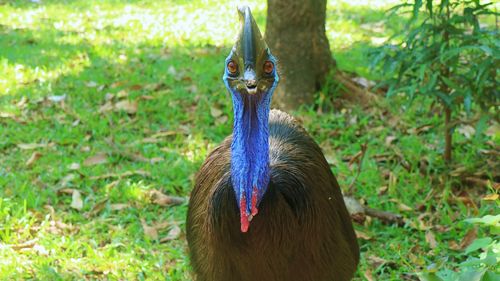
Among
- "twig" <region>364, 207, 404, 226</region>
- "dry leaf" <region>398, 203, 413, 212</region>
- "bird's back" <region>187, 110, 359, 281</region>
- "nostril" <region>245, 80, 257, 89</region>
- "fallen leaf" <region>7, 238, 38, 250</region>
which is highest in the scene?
"nostril" <region>245, 80, 257, 89</region>

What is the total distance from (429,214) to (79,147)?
8.21 feet

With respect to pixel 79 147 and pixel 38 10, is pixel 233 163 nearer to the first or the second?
pixel 79 147

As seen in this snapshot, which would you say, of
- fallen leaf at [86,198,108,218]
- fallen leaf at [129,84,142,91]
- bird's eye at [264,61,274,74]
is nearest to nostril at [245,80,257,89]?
bird's eye at [264,61,274,74]

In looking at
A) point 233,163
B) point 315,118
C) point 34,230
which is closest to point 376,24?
Result: point 315,118

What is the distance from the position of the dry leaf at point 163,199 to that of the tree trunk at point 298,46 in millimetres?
1347

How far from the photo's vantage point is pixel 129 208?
421 cm

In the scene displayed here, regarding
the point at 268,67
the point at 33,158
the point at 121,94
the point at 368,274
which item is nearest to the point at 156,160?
Result: the point at 33,158

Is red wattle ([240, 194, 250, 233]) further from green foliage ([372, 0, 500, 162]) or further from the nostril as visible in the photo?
green foliage ([372, 0, 500, 162])

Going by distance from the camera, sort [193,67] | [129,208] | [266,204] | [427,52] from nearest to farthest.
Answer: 1. [266,204]
2. [427,52]
3. [129,208]
4. [193,67]

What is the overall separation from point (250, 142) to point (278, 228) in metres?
0.34

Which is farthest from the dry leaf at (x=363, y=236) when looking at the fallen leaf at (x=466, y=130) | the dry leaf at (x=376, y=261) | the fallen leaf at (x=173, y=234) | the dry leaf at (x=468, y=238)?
the fallen leaf at (x=466, y=130)

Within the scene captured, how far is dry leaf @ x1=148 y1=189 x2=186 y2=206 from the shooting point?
4265mm

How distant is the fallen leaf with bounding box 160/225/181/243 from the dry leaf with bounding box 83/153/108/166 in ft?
3.24

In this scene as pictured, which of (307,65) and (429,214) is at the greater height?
(307,65)
